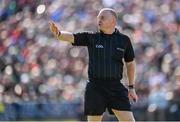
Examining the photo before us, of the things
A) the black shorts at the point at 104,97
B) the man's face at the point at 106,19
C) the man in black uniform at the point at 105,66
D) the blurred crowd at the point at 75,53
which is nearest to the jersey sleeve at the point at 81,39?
the man in black uniform at the point at 105,66

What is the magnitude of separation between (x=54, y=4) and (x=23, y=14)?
0.85 m

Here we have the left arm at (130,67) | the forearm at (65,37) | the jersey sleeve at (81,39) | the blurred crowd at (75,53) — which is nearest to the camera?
the forearm at (65,37)

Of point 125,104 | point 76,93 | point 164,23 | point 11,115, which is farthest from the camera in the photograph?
point 164,23

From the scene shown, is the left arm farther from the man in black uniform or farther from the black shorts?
the black shorts

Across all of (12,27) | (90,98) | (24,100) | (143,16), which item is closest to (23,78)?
(24,100)

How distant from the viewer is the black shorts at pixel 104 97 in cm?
981

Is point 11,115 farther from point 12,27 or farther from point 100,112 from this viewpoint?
point 100,112

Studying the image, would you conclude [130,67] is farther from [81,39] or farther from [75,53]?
[75,53]

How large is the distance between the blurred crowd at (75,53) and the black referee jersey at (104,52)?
21.9ft

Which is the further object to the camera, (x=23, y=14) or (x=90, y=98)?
(x=23, y=14)

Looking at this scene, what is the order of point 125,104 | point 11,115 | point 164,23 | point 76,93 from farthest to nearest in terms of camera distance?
1. point 164,23
2. point 76,93
3. point 11,115
4. point 125,104

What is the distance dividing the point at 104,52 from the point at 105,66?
181 mm

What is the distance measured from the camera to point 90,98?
9.85 m

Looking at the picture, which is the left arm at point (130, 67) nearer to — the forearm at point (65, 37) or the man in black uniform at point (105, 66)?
the man in black uniform at point (105, 66)
